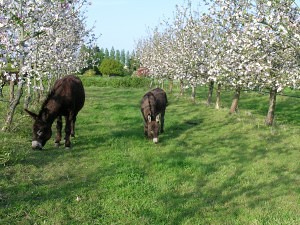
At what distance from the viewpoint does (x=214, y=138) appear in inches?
589

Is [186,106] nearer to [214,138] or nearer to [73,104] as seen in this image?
[214,138]

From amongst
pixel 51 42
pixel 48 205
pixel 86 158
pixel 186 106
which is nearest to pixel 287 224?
pixel 48 205

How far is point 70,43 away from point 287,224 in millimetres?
19152

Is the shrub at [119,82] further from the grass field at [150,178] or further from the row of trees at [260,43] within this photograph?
the row of trees at [260,43]

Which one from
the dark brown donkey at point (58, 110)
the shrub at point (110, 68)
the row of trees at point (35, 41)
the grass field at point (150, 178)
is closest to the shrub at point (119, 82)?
the row of trees at point (35, 41)

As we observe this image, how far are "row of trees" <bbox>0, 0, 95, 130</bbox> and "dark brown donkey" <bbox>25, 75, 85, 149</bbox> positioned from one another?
79 centimetres

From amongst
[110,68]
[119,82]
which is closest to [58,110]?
[119,82]

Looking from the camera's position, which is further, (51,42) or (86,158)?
(51,42)

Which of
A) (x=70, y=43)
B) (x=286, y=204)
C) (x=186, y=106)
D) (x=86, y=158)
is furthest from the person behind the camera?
(x=186, y=106)

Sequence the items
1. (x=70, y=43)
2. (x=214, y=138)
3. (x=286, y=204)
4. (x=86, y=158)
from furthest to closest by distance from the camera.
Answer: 1. (x=70, y=43)
2. (x=214, y=138)
3. (x=86, y=158)
4. (x=286, y=204)

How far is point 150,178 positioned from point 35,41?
9913mm

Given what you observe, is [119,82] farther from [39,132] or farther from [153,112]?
[39,132]

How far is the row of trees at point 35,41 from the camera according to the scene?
6816 mm

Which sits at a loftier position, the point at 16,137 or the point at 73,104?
the point at 73,104
